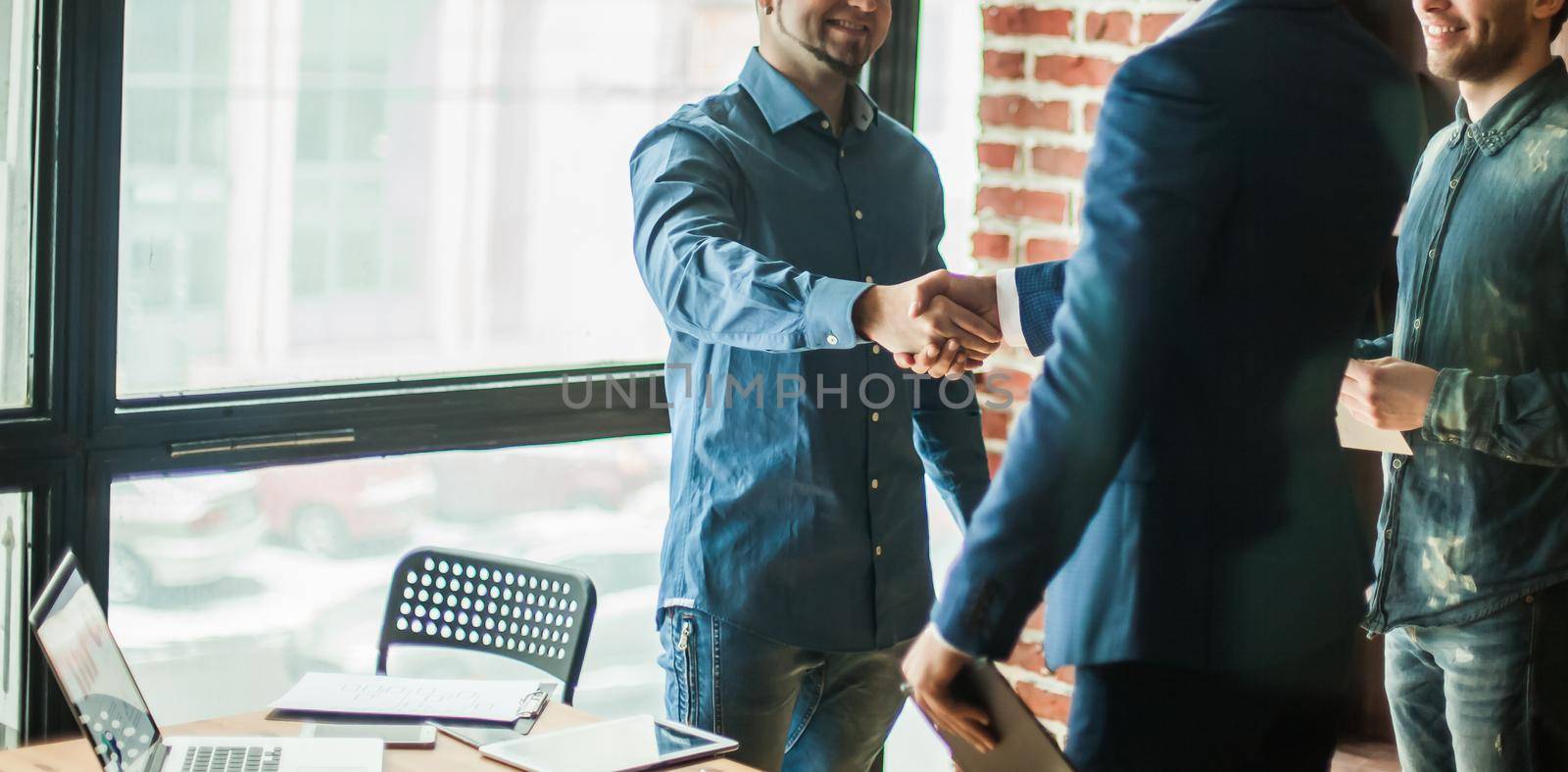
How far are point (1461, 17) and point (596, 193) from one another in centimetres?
A: 154

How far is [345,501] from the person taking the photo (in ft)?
8.65

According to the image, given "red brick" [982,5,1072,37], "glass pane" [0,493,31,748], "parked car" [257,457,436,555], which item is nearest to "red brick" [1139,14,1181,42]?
"red brick" [982,5,1072,37]

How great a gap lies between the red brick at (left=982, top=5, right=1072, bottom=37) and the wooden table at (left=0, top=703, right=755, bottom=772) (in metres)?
1.73

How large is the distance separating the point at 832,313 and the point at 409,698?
769 millimetres

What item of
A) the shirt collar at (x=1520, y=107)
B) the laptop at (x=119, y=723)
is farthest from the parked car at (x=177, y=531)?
the shirt collar at (x=1520, y=107)

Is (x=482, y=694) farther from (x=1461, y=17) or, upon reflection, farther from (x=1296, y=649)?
(x=1461, y=17)

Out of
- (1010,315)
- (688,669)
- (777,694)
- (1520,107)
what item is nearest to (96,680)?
(688,669)

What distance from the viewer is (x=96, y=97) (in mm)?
2240

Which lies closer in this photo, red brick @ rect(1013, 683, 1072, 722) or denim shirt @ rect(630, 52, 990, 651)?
denim shirt @ rect(630, 52, 990, 651)

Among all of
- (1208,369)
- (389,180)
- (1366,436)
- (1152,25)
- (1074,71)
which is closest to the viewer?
(1208,369)

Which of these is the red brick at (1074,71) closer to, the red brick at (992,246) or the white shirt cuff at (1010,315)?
the red brick at (992,246)

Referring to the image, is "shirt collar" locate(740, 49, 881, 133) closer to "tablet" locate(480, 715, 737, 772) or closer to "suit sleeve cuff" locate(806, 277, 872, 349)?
"suit sleeve cuff" locate(806, 277, 872, 349)

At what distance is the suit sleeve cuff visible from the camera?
190 centimetres

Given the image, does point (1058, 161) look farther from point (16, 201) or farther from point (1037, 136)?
point (16, 201)
